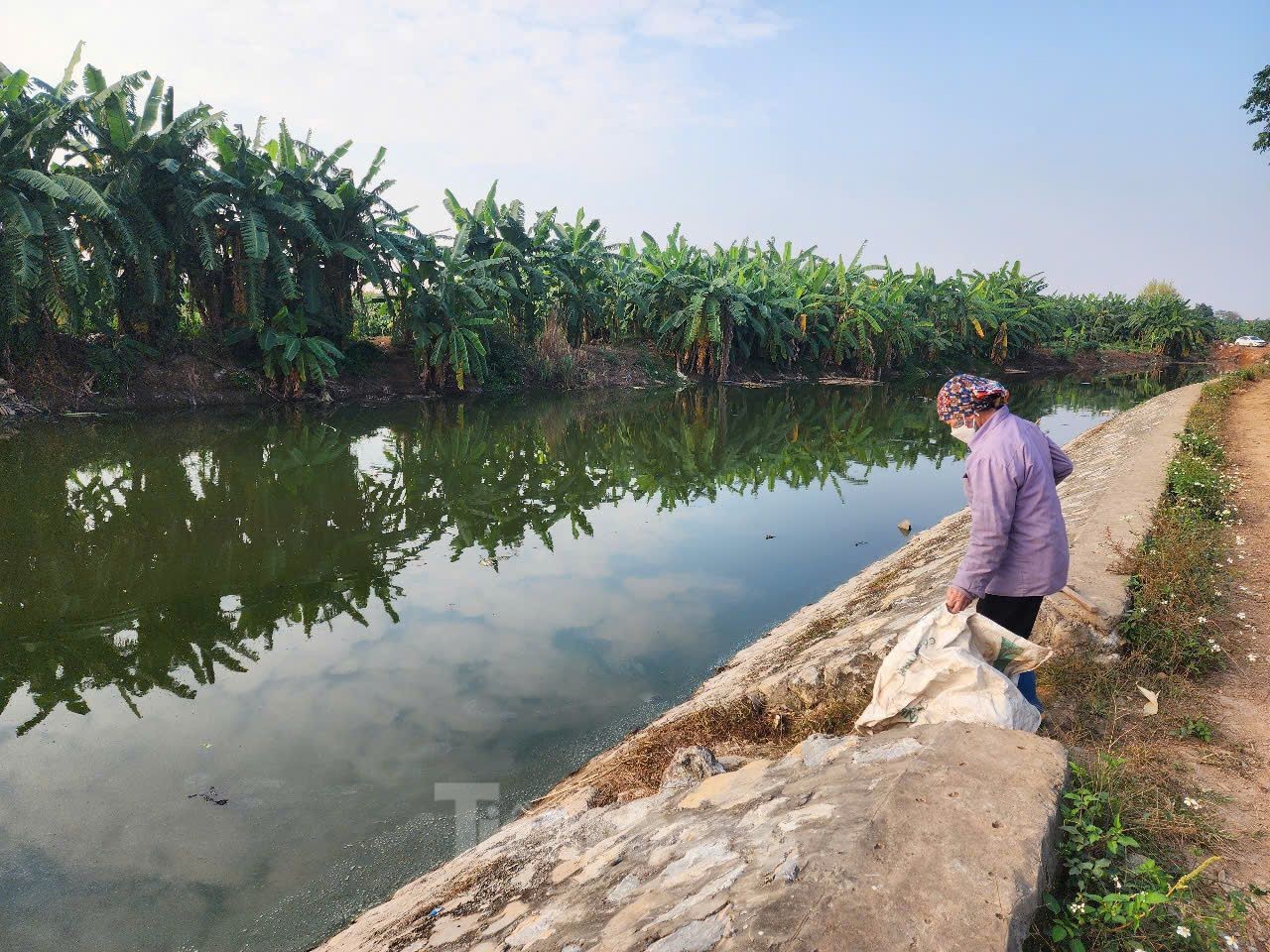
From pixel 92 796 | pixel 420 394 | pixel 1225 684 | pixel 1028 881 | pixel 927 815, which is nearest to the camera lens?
pixel 1028 881

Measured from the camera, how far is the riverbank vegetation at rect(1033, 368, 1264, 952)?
1.93m

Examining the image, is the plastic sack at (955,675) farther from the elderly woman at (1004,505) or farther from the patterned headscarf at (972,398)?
the patterned headscarf at (972,398)

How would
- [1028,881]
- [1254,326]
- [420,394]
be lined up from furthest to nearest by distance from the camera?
[1254,326]
[420,394]
[1028,881]

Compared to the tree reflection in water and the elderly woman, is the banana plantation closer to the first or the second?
the tree reflection in water

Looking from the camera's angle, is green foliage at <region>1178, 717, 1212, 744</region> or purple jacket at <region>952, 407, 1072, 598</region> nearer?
purple jacket at <region>952, 407, 1072, 598</region>

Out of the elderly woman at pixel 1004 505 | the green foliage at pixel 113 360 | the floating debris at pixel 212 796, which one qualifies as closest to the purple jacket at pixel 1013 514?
the elderly woman at pixel 1004 505

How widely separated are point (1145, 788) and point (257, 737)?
4.32 m

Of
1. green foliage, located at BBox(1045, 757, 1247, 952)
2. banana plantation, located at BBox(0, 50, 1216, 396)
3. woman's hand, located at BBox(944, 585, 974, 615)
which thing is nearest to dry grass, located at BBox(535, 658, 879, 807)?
woman's hand, located at BBox(944, 585, 974, 615)

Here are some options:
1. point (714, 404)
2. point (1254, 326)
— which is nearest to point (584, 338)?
point (714, 404)

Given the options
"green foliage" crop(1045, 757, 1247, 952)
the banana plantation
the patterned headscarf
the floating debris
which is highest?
the banana plantation

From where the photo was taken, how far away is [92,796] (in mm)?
3756

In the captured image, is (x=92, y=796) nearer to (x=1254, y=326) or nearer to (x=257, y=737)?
(x=257, y=737)

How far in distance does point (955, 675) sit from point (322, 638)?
4545mm

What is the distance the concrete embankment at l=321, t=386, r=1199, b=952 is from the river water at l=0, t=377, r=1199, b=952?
625 mm
